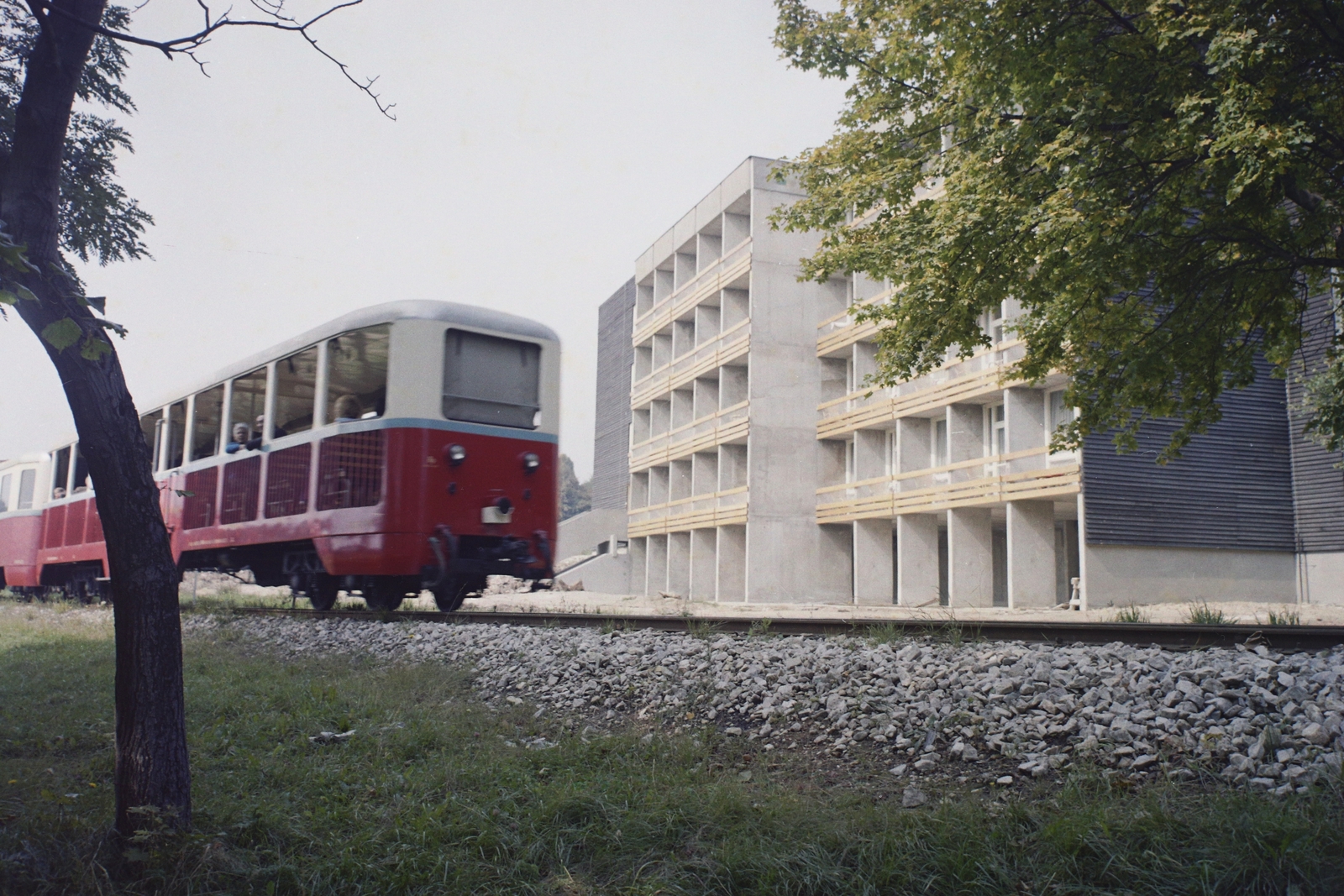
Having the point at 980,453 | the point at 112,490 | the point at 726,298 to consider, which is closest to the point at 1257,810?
the point at 112,490

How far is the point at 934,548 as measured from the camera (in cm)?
2595

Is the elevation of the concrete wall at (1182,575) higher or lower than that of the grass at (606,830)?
higher

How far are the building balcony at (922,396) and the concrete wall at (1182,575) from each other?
4.32m

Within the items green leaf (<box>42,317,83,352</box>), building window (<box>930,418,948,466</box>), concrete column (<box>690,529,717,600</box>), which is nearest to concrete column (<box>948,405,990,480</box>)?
building window (<box>930,418,948,466</box>)

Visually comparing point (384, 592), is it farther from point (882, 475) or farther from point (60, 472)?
point (882, 475)

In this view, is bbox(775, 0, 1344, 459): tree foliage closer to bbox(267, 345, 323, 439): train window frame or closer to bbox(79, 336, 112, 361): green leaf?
bbox(267, 345, 323, 439): train window frame

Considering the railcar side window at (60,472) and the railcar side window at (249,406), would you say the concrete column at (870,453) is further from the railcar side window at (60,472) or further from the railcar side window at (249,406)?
the railcar side window at (60,472)

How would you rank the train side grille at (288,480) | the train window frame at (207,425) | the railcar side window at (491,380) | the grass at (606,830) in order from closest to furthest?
the grass at (606,830) < the railcar side window at (491,380) < the train side grille at (288,480) < the train window frame at (207,425)

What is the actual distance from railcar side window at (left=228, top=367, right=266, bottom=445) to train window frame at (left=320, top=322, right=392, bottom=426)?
5.94 feet

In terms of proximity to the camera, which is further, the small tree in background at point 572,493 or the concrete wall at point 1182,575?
the small tree in background at point 572,493

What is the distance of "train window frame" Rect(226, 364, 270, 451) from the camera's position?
13.5m

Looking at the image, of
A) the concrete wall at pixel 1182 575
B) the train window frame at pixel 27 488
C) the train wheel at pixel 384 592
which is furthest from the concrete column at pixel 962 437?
the train window frame at pixel 27 488

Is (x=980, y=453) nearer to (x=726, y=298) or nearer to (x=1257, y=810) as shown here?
(x=726, y=298)

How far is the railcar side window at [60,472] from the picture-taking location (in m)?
20.2
